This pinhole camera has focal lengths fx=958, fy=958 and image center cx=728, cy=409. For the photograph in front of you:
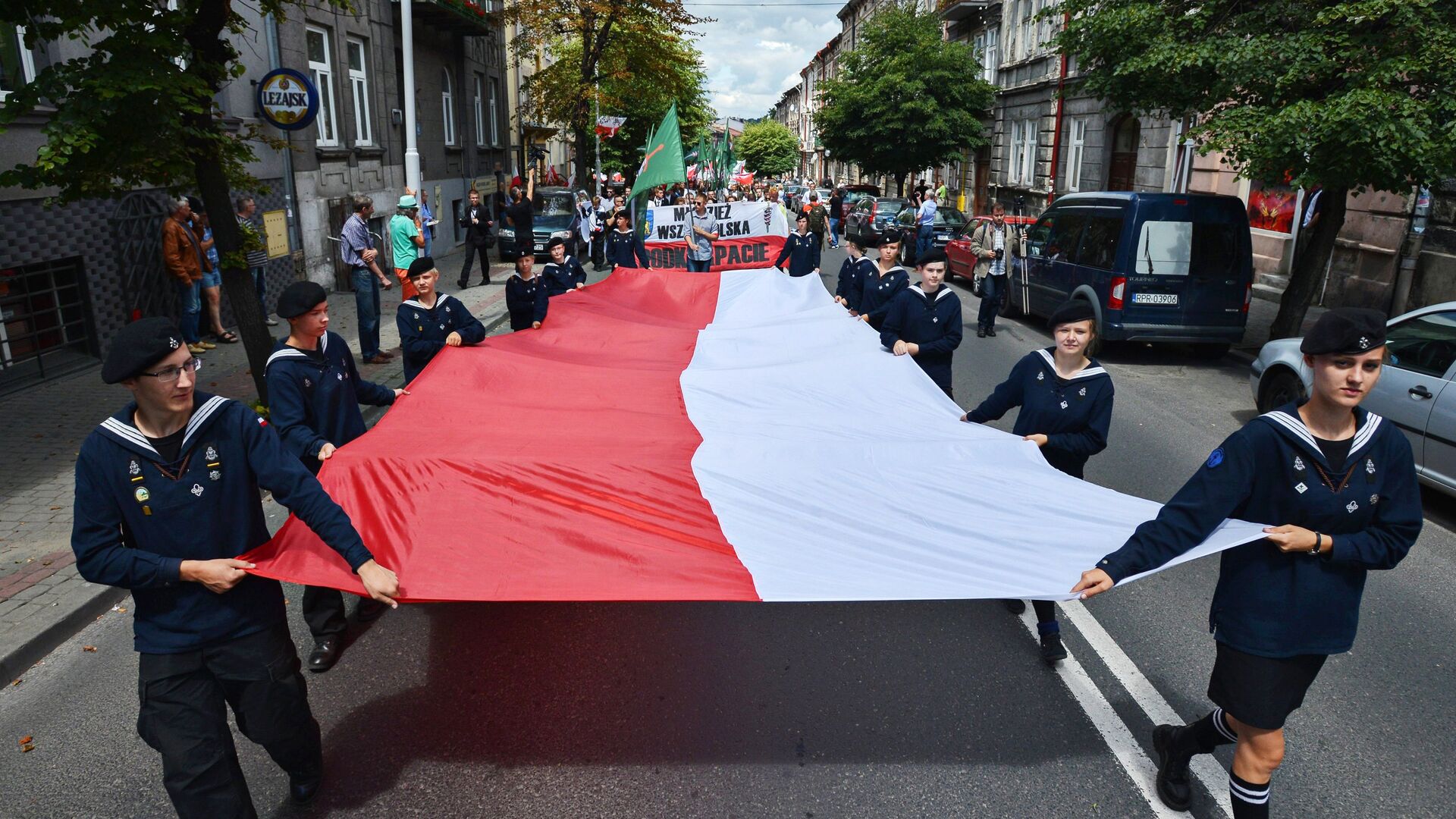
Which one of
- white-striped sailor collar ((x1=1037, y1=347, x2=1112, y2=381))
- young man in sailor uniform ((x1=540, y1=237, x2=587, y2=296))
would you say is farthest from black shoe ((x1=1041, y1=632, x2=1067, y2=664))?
young man in sailor uniform ((x1=540, y1=237, x2=587, y2=296))

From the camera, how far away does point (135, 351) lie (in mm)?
3016

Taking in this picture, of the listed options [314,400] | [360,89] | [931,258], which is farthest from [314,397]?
[360,89]

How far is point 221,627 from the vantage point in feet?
10.8

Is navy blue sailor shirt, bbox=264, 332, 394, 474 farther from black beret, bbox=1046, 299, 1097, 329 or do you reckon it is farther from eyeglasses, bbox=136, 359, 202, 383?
black beret, bbox=1046, 299, 1097, 329

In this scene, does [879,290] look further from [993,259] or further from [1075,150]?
[1075,150]

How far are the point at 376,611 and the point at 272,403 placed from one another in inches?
55.2

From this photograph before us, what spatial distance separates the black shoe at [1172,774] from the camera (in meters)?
3.76

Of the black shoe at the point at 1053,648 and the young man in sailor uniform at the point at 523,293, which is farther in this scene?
the young man in sailor uniform at the point at 523,293

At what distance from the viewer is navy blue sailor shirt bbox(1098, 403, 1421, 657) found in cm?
309

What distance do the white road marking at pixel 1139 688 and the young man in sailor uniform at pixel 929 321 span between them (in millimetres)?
2077

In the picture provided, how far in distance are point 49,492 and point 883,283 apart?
22.8 ft

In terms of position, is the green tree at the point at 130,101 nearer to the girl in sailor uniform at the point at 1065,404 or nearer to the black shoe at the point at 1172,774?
the girl in sailor uniform at the point at 1065,404

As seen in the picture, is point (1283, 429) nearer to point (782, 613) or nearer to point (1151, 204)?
point (782, 613)

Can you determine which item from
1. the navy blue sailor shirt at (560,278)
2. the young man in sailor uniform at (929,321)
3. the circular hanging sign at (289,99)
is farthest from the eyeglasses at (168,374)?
the circular hanging sign at (289,99)
